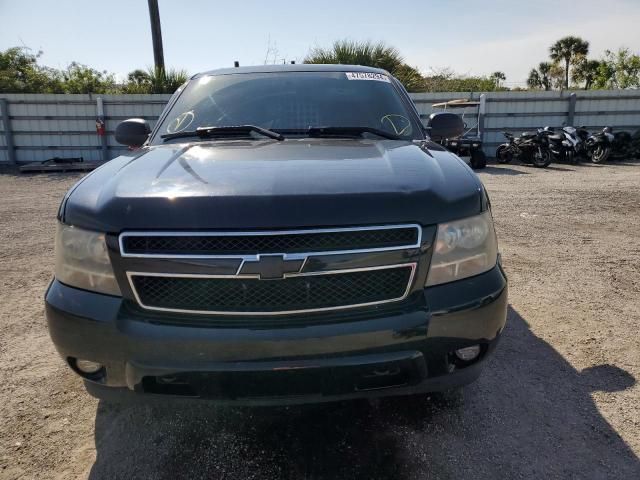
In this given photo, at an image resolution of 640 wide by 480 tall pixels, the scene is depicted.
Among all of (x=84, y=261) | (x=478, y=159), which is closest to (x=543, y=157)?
(x=478, y=159)

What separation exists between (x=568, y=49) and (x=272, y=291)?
5107 cm

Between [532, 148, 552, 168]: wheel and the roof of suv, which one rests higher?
the roof of suv

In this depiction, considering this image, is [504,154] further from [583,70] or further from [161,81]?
[583,70]

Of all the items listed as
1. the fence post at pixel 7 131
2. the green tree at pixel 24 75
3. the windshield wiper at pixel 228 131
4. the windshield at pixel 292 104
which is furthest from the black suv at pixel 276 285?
the green tree at pixel 24 75

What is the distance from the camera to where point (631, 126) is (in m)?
15.3

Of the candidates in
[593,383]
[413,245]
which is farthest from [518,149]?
[413,245]

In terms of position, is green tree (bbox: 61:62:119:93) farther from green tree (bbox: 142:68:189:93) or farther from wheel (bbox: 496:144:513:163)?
wheel (bbox: 496:144:513:163)

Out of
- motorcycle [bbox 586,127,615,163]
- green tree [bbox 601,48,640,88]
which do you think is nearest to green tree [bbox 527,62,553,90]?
green tree [bbox 601,48,640,88]

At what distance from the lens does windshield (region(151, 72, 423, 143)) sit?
280cm

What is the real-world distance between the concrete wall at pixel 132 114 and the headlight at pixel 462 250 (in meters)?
13.4

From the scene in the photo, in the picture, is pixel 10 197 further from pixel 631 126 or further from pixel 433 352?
pixel 631 126

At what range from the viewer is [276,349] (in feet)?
5.21

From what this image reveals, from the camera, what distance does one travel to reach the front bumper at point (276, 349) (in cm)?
160

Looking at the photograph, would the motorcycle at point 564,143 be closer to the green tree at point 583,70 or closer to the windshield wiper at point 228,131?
the windshield wiper at point 228,131
